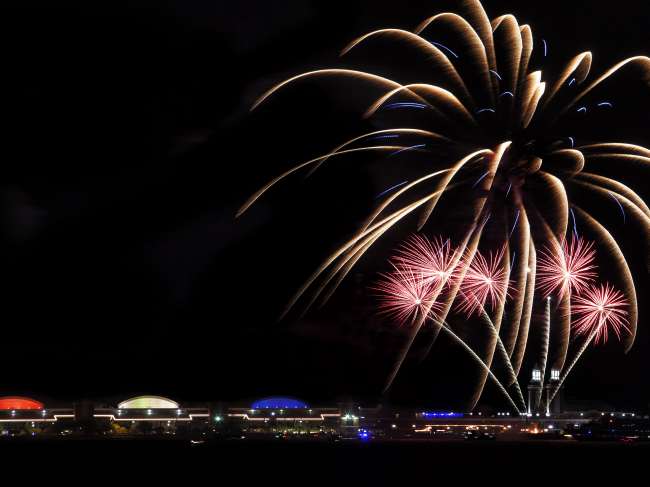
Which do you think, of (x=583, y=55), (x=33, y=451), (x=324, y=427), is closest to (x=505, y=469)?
(x=583, y=55)

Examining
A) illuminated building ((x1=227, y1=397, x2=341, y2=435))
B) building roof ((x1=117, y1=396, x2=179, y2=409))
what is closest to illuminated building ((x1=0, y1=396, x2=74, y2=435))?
building roof ((x1=117, y1=396, x2=179, y2=409))

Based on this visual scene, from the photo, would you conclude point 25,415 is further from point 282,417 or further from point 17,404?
point 282,417

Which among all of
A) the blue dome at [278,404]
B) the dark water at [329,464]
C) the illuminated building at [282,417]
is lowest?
the dark water at [329,464]

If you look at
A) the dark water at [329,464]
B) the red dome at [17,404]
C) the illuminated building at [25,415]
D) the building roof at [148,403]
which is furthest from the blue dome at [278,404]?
the dark water at [329,464]

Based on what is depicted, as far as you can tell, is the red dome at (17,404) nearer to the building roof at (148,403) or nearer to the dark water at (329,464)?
the building roof at (148,403)

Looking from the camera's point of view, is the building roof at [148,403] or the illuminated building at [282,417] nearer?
the illuminated building at [282,417]

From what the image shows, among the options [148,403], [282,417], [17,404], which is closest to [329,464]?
[282,417]

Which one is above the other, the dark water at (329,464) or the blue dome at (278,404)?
the blue dome at (278,404)

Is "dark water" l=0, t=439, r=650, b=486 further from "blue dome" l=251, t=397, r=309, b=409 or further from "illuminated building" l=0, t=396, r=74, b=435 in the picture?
"blue dome" l=251, t=397, r=309, b=409
